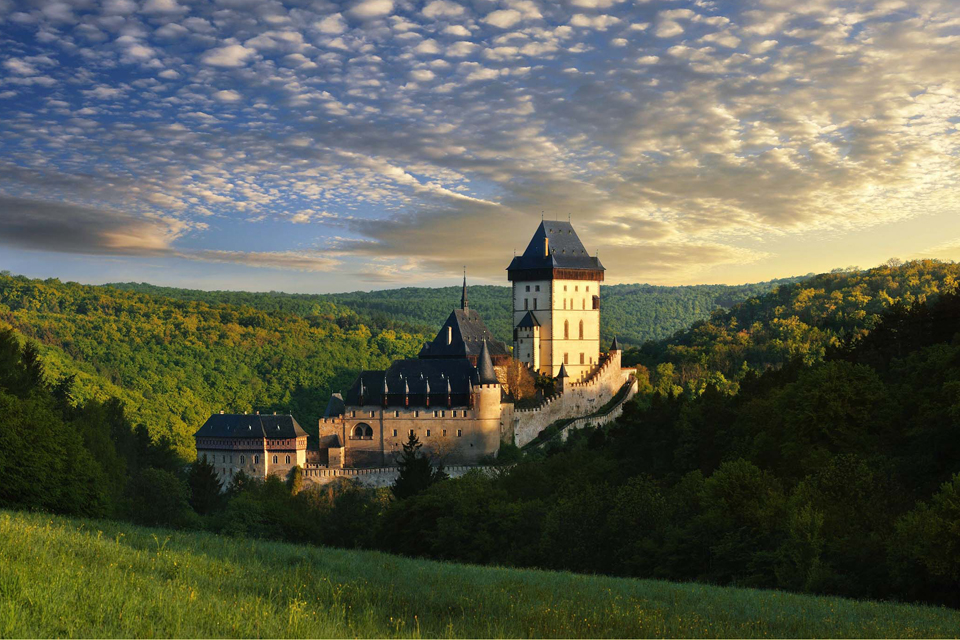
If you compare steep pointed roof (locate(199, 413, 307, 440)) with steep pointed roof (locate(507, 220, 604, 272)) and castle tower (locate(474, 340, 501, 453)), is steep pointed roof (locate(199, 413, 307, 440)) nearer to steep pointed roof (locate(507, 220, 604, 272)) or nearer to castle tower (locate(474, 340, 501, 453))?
castle tower (locate(474, 340, 501, 453))

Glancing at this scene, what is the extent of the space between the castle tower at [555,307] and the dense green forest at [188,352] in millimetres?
32711

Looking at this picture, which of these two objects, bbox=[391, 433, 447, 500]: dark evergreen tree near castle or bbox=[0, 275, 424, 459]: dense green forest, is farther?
bbox=[0, 275, 424, 459]: dense green forest

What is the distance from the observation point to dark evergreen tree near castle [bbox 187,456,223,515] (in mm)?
58594

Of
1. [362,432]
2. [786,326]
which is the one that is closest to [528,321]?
[362,432]

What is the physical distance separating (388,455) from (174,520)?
24.7 m

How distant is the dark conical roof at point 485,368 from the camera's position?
67.6 metres

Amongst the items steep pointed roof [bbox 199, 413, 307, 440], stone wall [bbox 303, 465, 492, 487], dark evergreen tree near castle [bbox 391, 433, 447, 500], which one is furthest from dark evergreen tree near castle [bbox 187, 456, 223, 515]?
dark evergreen tree near castle [bbox 391, 433, 447, 500]

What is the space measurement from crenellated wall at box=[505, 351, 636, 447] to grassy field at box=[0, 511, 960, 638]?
165 feet

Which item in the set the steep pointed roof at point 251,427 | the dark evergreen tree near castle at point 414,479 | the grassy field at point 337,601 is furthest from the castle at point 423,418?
the grassy field at point 337,601

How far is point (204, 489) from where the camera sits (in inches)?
2363

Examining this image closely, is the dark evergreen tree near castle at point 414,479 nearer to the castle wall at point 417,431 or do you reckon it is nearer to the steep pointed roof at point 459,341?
the castle wall at point 417,431

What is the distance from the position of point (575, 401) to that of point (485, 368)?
Result: 10.3m

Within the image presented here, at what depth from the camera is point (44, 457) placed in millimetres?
32281

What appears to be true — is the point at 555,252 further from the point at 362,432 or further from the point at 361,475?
the point at 361,475
